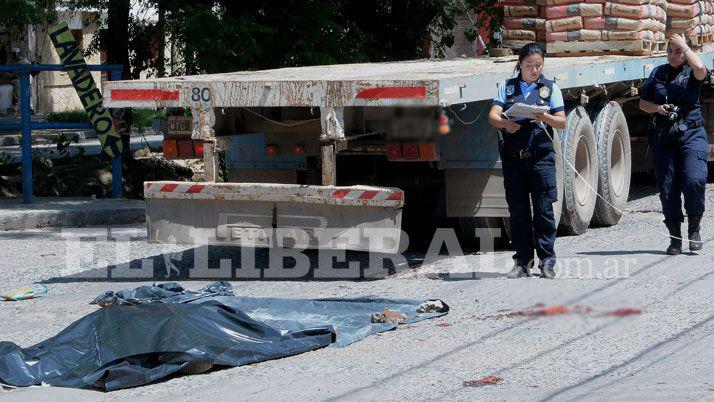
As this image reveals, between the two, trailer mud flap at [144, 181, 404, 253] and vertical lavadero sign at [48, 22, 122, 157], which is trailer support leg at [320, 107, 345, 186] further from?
vertical lavadero sign at [48, 22, 122, 157]

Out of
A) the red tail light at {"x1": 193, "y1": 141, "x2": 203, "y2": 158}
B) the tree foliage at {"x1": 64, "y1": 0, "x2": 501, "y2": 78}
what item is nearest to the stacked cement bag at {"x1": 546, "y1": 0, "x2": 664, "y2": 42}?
the tree foliage at {"x1": 64, "y1": 0, "x2": 501, "y2": 78}

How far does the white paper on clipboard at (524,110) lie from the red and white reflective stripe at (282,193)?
0.97 meters

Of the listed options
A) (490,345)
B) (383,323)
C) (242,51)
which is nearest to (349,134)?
(383,323)

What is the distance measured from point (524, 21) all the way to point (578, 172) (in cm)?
281

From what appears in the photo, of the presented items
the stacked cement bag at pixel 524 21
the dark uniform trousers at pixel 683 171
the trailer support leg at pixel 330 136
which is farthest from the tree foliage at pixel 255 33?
the dark uniform trousers at pixel 683 171

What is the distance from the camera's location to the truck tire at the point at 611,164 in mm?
11805

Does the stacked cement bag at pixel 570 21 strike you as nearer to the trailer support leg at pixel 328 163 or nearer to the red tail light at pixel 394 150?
the red tail light at pixel 394 150

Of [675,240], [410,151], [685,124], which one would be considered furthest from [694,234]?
[410,151]

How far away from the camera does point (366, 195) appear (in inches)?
340

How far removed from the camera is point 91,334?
7.04 metres

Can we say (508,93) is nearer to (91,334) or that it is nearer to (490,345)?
(490,345)

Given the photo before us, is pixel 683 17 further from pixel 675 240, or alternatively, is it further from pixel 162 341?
pixel 162 341

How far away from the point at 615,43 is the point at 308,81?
4772mm

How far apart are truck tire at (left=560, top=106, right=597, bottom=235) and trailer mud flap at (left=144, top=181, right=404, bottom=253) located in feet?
8.41
